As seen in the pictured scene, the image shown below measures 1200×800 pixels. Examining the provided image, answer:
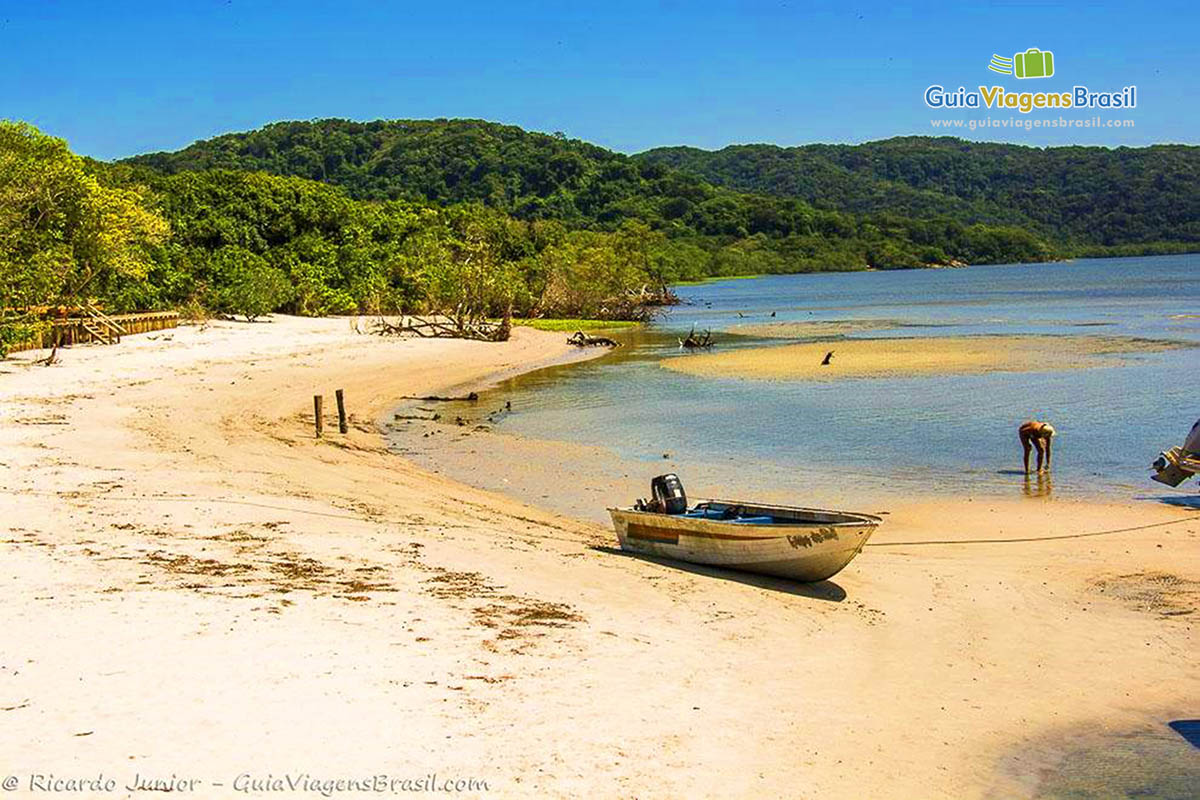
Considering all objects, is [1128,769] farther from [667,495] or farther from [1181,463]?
[1181,463]

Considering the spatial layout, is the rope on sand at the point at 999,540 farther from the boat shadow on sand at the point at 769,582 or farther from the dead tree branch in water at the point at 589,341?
the dead tree branch in water at the point at 589,341

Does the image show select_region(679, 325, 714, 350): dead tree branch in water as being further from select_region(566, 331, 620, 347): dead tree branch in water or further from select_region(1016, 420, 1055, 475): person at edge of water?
select_region(1016, 420, 1055, 475): person at edge of water

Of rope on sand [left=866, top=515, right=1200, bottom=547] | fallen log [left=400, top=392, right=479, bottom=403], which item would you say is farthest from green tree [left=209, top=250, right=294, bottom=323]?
rope on sand [left=866, top=515, right=1200, bottom=547]

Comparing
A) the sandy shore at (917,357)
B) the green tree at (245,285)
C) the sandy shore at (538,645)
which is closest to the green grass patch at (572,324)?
the green tree at (245,285)

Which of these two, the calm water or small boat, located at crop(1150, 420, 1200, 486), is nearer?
small boat, located at crop(1150, 420, 1200, 486)

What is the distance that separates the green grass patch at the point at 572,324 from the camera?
6775cm

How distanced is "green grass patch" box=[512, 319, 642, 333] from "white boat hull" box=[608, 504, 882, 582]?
172ft

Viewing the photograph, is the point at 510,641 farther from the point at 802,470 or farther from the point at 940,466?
the point at 940,466

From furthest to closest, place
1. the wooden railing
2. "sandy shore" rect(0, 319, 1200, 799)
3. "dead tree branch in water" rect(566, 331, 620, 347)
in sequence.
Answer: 1. "dead tree branch in water" rect(566, 331, 620, 347)
2. the wooden railing
3. "sandy shore" rect(0, 319, 1200, 799)

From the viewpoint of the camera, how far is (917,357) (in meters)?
47.4

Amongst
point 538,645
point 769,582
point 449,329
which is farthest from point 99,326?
point 538,645

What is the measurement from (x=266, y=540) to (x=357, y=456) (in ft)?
32.6

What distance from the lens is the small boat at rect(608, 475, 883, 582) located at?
40.9ft

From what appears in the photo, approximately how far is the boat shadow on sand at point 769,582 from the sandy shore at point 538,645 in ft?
0.31
